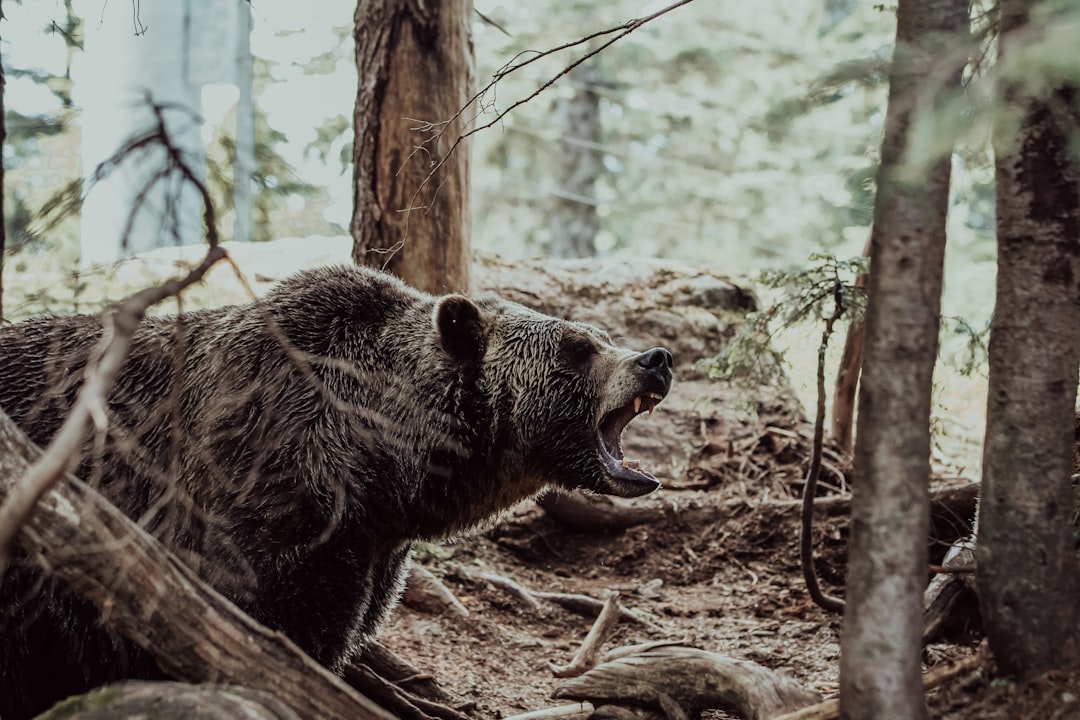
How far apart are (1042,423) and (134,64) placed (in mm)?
12394

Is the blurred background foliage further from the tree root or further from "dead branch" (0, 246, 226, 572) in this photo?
"dead branch" (0, 246, 226, 572)

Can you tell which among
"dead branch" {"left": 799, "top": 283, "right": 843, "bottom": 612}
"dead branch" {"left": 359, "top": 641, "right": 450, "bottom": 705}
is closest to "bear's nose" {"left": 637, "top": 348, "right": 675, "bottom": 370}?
"dead branch" {"left": 799, "top": 283, "right": 843, "bottom": 612}

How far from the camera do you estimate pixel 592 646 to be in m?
5.38

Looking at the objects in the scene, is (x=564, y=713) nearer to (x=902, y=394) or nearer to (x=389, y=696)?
(x=389, y=696)

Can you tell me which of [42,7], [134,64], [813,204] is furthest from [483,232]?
[42,7]

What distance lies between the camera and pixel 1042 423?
10.4 ft

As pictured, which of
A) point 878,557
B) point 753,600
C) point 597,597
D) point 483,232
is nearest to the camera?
point 878,557

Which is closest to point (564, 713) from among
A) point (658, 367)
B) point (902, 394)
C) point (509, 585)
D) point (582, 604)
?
point (658, 367)

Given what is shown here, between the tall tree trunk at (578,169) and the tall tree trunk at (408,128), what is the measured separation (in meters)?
13.8

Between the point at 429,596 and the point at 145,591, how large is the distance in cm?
360

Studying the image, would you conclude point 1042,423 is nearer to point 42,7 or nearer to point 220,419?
point 220,419

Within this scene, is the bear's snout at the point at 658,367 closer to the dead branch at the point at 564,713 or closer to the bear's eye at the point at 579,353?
the bear's eye at the point at 579,353

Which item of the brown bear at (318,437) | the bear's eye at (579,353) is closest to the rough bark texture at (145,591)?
the brown bear at (318,437)

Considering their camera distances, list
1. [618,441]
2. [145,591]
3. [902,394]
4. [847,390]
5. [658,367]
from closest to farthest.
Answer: [902,394] < [145,591] < [658,367] < [618,441] < [847,390]
